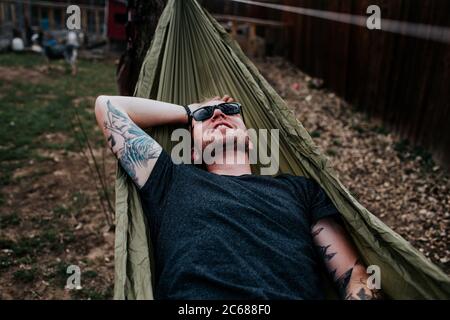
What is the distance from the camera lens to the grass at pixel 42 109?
11.4 ft

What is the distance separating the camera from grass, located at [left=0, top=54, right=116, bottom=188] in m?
3.46

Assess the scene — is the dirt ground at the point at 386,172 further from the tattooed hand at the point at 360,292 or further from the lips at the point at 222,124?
the lips at the point at 222,124

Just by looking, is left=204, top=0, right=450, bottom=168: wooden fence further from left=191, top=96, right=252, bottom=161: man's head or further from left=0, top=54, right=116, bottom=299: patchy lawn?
left=0, top=54, right=116, bottom=299: patchy lawn

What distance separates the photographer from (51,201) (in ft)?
8.96

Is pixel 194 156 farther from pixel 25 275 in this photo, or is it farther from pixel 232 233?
pixel 25 275

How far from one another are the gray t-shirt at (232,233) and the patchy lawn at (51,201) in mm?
936

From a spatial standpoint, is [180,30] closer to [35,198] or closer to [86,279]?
[86,279]

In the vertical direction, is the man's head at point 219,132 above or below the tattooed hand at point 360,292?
above

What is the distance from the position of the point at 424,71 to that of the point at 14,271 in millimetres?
3087

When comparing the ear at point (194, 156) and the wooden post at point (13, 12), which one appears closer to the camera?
the ear at point (194, 156)

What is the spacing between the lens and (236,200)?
1287 mm
